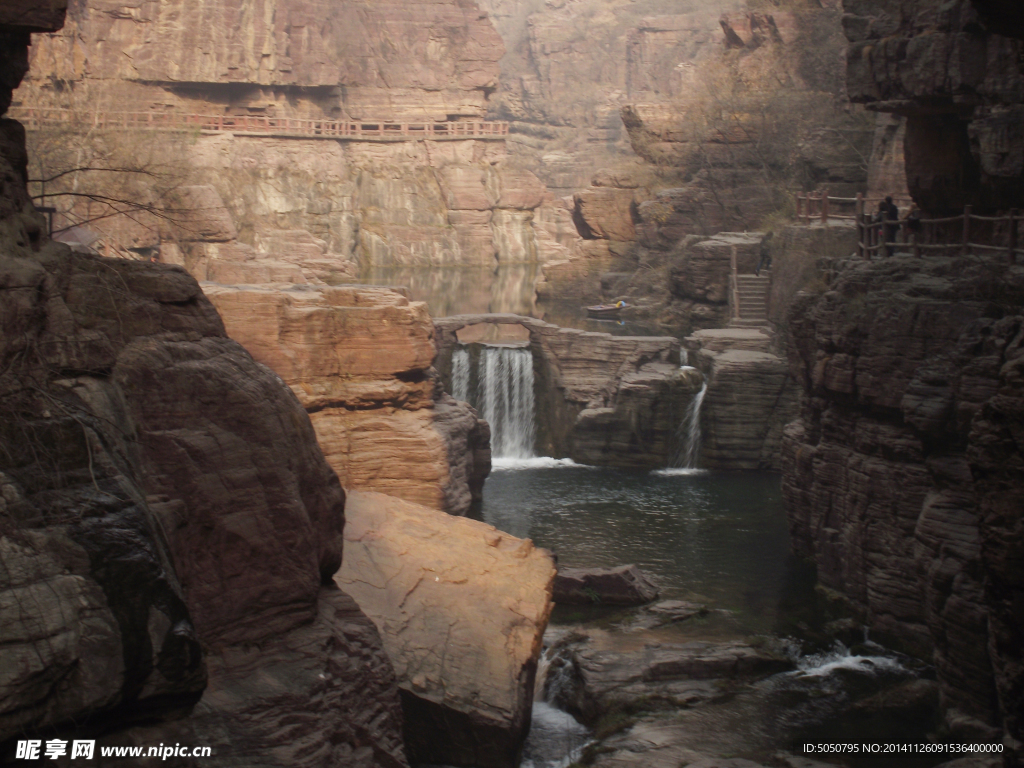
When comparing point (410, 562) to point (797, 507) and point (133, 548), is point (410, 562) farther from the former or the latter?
point (797, 507)

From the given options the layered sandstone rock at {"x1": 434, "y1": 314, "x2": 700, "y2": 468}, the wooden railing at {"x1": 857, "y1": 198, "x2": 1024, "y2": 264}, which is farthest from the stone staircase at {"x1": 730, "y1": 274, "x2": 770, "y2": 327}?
the wooden railing at {"x1": 857, "y1": 198, "x2": 1024, "y2": 264}

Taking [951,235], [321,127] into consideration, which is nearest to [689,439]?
[951,235]

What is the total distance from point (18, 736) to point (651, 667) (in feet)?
29.1

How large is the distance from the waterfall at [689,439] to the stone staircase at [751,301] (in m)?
5.53

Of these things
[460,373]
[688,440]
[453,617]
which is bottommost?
[688,440]

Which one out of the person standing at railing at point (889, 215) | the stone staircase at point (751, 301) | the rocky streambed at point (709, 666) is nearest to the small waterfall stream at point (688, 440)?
the rocky streambed at point (709, 666)

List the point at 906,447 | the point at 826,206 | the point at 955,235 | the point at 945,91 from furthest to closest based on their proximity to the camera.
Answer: the point at 826,206
the point at 955,235
the point at 945,91
the point at 906,447

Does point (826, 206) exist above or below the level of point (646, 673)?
above

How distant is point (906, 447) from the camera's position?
12.5m

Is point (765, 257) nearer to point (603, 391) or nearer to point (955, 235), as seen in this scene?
point (603, 391)

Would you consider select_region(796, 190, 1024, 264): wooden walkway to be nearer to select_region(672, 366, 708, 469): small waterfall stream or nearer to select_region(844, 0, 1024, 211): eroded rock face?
select_region(844, 0, 1024, 211): eroded rock face

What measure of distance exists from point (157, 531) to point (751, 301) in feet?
83.3

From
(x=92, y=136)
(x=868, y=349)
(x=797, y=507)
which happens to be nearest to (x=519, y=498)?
(x=797, y=507)

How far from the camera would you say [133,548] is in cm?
393
